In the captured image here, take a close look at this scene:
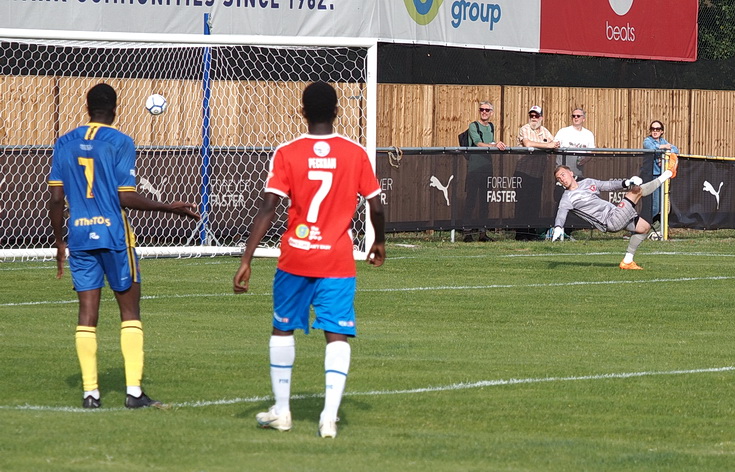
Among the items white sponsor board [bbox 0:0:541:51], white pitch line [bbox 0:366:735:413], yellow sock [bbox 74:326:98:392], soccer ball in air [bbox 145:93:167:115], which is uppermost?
white sponsor board [bbox 0:0:541:51]

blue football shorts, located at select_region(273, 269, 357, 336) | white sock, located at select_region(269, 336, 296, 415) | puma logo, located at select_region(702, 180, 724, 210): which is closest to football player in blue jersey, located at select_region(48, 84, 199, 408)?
white sock, located at select_region(269, 336, 296, 415)

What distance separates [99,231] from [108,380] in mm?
1506

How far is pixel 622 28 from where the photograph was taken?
3008 cm

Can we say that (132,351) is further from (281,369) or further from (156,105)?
(156,105)

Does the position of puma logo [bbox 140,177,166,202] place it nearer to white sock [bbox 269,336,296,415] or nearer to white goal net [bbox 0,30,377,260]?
white goal net [bbox 0,30,377,260]

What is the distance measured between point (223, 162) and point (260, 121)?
2575 millimetres

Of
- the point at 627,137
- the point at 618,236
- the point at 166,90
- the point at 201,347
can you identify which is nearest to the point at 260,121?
the point at 166,90

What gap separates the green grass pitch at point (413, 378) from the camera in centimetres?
718

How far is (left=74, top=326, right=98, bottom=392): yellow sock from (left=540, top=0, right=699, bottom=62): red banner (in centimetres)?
2099

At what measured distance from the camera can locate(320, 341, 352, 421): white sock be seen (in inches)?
297

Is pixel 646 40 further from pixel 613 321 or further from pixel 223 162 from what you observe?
pixel 613 321

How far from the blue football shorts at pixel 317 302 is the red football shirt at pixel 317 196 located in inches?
2.2

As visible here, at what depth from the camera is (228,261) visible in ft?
63.6

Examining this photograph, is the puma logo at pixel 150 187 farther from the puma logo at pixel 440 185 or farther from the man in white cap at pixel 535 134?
the man in white cap at pixel 535 134
